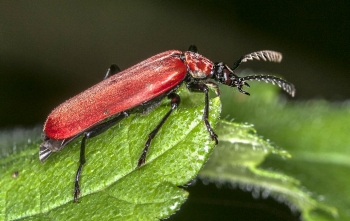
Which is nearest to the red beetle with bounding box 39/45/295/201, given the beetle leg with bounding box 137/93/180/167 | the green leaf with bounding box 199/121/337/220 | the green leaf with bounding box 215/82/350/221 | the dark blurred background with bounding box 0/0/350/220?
the beetle leg with bounding box 137/93/180/167

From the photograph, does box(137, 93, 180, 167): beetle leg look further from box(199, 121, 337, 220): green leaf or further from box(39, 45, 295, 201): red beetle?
box(199, 121, 337, 220): green leaf

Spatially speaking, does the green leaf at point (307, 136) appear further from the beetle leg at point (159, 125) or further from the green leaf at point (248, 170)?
the beetle leg at point (159, 125)

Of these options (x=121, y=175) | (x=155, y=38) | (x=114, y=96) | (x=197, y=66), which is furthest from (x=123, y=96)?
(x=155, y=38)

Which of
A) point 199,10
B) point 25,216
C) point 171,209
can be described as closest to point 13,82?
point 199,10

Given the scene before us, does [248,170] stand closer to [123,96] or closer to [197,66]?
[197,66]

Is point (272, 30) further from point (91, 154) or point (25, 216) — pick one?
point (25, 216)

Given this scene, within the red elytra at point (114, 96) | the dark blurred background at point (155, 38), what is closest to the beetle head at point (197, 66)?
the red elytra at point (114, 96)
